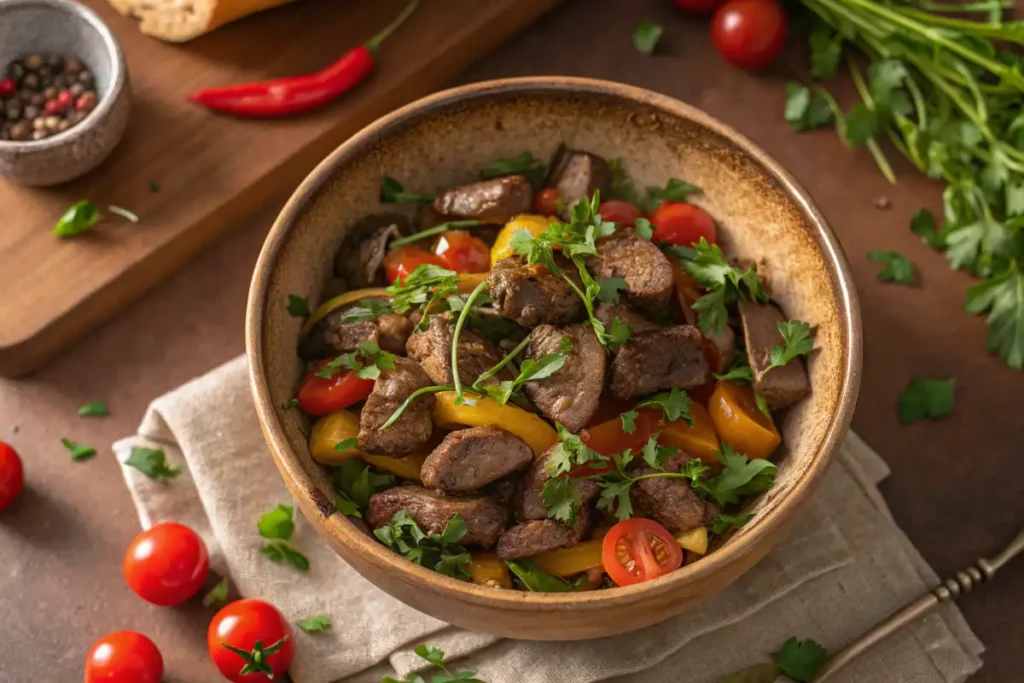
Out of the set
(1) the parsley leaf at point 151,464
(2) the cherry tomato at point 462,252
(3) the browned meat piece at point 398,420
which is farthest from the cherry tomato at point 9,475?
(2) the cherry tomato at point 462,252

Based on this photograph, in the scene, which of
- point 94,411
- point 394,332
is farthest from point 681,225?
point 94,411

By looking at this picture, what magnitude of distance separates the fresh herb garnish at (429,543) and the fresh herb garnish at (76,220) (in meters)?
2.00

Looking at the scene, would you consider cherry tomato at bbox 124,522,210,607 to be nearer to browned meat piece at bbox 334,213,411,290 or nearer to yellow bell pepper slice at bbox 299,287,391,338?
yellow bell pepper slice at bbox 299,287,391,338

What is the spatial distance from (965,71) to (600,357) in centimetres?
228

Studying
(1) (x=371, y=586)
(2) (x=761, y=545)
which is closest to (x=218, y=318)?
(1) (x=371, y=586)

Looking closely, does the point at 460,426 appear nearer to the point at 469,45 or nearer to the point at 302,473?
the point at 302,473

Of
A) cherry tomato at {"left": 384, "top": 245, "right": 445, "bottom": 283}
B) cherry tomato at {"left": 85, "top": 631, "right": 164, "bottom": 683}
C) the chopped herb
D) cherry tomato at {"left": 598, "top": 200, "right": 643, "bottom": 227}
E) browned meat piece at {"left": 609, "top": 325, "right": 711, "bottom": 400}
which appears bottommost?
cherry tomato at {"left": 85, "top": 631, "right": 164, "bottom": 683}

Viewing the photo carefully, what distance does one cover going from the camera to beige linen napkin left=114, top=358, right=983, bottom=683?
3891mm

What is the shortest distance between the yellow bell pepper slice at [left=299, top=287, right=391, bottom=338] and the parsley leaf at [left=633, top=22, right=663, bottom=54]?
1999mm

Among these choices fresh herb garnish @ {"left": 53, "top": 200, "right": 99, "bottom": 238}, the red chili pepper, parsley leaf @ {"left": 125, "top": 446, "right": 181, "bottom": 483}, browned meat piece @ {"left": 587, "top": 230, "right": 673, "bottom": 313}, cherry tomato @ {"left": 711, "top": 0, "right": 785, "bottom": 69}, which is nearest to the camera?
browned meat piece @ {"left": 587, "top": 230, "right": 673, "bottom": 313}

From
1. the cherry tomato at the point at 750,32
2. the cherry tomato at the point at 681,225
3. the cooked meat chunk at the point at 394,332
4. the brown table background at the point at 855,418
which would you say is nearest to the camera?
the cooked meat chunk at the point at 394,332

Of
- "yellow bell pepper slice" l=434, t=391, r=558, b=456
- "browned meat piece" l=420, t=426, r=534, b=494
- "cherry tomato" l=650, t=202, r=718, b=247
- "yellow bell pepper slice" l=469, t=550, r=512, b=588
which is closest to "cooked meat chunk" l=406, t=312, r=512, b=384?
"yellow bell pepper slice" l=434, t=391, r=558, b=456

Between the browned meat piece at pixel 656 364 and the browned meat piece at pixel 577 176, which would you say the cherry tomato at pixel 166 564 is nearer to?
the browned meat piece at pixel 656 364

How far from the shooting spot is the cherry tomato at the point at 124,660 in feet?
12.7
